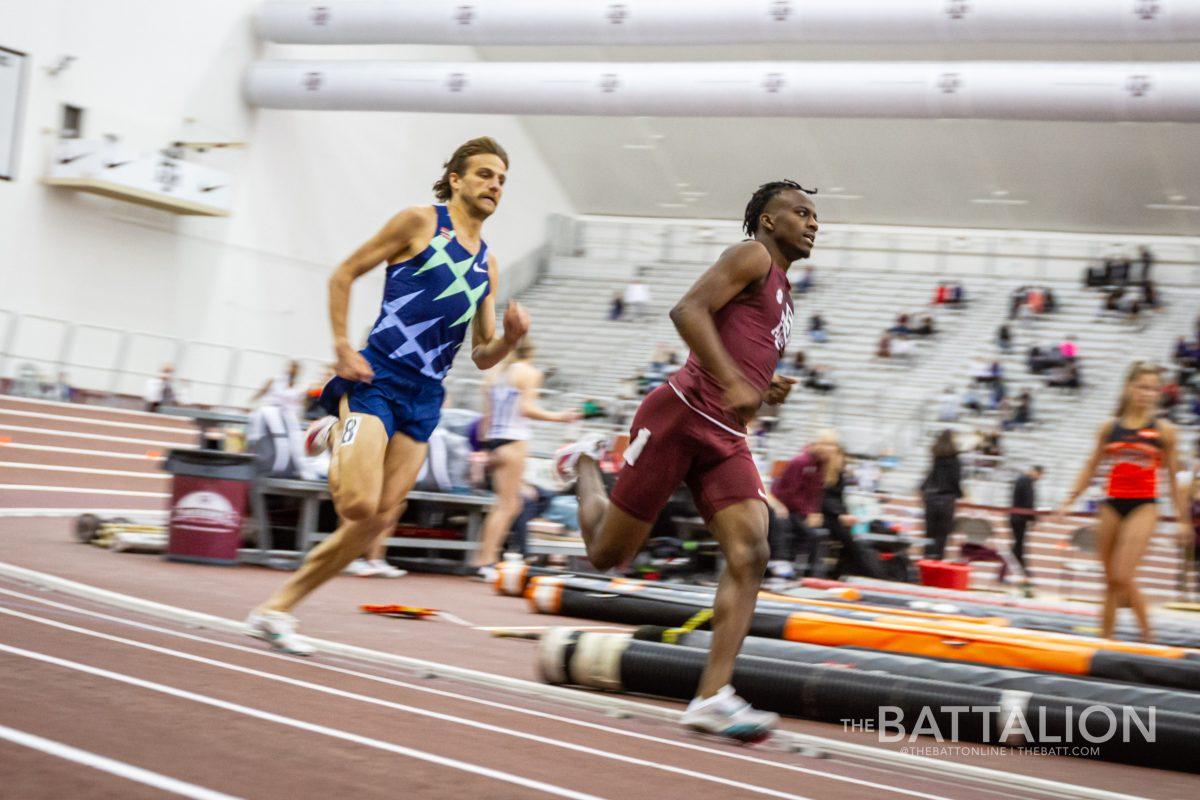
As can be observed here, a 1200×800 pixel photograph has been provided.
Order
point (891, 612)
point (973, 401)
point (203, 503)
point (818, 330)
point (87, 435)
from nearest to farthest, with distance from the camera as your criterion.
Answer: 1. point (891, 612)
2. point (203, 503)
3. point (87, 435)
4. point (973, 401)
5. point (818, 330)

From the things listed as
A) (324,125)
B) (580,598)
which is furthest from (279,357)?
(580,598)

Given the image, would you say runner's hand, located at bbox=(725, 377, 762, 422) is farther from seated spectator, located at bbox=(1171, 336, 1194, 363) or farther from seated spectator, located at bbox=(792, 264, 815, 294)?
seated spectator, located at bbox=(792, 264, 815, 294)

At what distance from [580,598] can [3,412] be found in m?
13.6

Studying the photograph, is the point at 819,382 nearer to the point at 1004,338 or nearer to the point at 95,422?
the point at 1004,338

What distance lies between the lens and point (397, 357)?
566 cm

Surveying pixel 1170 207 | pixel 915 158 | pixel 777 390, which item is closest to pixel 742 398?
pixel 777 390

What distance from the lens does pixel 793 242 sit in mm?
5066

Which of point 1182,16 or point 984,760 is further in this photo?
point 1182,16

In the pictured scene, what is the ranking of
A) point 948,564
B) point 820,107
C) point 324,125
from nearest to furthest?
point 948,564
point 820,107
point 324,125

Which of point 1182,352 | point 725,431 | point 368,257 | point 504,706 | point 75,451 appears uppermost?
point 1182,352

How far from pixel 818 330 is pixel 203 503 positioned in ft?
77.8

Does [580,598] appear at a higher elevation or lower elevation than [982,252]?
lower

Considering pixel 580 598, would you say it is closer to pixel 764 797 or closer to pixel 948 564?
→ pixel 764 797

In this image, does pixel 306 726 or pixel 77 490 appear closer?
pixel 306 726
